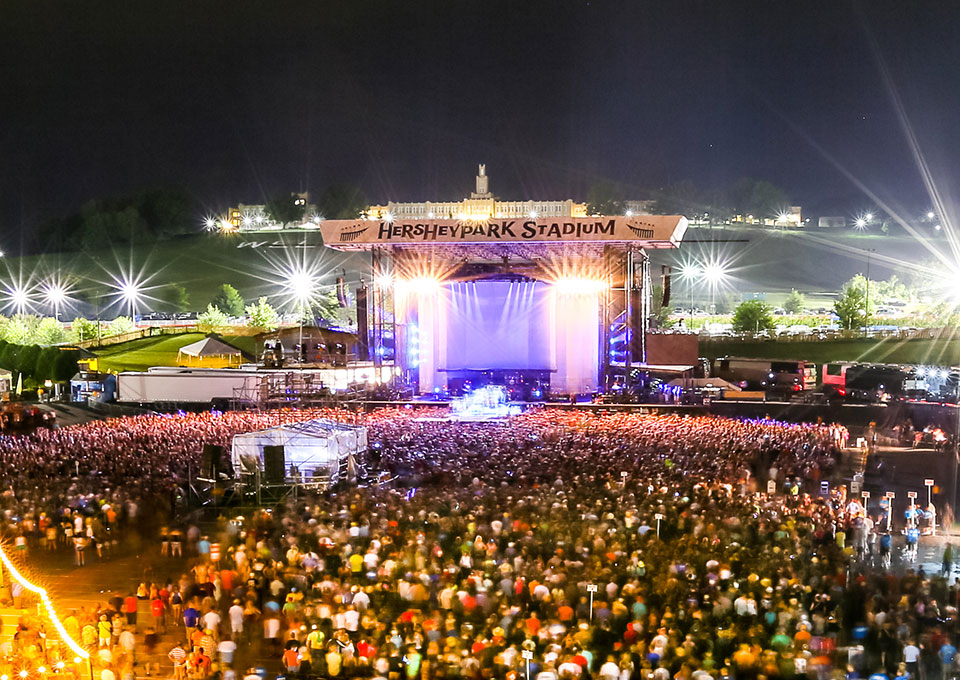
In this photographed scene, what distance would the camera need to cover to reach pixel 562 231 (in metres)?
27.8

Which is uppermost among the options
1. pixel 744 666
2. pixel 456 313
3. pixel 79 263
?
pixel 79 263

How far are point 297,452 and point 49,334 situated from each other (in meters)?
42.7

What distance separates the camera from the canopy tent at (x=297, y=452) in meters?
15.3

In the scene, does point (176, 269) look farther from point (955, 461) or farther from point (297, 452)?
point (955, 461)

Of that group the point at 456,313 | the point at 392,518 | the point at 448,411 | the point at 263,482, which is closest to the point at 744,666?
the point at 392,518

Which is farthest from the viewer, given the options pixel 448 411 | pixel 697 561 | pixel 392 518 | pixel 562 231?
pixel 562 231

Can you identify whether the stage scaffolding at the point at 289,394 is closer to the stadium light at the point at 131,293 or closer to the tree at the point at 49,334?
the tree at the point at 49,334

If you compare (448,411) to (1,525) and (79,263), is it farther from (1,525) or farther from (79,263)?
(79,263)

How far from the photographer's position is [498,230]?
27953 millimetres

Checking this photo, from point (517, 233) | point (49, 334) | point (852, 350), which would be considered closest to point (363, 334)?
point (517, 233)

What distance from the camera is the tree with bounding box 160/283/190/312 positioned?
252ft

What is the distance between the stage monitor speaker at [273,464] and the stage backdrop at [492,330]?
14936 mm

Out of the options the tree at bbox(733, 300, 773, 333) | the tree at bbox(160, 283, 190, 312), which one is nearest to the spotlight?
the tree at bbox(733, 300, 773, 333)

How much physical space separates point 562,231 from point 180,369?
44.7 feet
